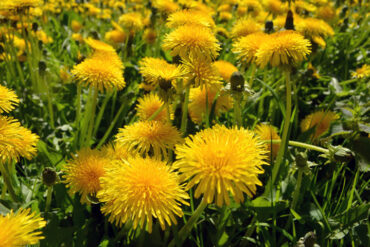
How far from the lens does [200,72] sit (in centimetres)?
138

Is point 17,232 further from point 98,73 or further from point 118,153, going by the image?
point 98,73

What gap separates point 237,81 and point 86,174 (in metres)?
0.74

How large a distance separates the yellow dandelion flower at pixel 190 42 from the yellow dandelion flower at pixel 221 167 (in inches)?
21.4

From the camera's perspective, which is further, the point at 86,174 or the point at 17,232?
the point at 86,174

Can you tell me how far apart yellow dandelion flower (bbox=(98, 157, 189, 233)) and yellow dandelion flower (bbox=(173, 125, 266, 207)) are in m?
0.07

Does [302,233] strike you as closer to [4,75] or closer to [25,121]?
[25,121]

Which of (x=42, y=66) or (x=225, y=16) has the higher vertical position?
(x=225, y=16)

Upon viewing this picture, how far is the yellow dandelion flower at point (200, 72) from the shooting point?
137 centimetres

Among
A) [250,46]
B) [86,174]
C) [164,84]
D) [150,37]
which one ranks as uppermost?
[250,46]

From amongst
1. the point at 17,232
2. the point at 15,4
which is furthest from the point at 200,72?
the point at 15,4

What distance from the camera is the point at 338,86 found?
7.70 feet

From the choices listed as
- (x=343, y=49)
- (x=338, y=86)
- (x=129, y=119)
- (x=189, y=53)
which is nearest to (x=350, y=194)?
(x=189, y=53)

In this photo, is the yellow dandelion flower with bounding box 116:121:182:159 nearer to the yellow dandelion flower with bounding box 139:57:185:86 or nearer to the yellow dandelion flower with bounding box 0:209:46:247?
the yellow dandelion flower with bounding box 139:57:185:86

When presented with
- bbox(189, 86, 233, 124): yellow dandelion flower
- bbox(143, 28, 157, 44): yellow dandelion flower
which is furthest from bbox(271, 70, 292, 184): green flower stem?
bbox(143, 28, 157, 44): yellow dandelion flower
